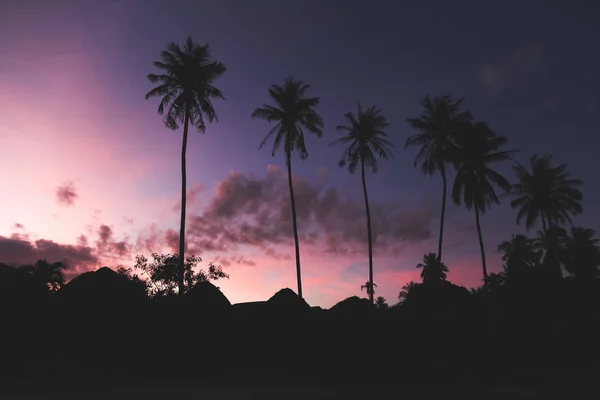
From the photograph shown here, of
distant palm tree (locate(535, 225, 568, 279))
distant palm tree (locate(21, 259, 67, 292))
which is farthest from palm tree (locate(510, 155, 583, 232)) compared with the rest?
distant palm tree (locate(21, 259, 67, 292))

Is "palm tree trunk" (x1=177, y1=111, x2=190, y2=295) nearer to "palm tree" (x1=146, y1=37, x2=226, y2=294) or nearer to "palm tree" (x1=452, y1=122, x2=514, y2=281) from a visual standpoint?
"palm tree" (x1=146, y1=37, x2=226, y2=294)

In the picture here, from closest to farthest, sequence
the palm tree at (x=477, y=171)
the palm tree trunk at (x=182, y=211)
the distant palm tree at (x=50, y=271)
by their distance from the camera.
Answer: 1. the palm tree trunk at (x=182, y=211)
2. the palm tree at (x=477, y=171)
3. the distant palm tree at (x=50, y=271)

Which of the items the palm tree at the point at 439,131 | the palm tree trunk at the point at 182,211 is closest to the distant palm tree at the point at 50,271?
the palm tree trunk at the point at 182,211

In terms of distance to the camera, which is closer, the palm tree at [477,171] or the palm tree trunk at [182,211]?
the palm tree trunk at [182,211]

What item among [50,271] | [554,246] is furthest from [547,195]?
[50,271]

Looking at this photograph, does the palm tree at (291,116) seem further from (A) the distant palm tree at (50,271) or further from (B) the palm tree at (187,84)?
(A) the distant palm tree at (50,271)

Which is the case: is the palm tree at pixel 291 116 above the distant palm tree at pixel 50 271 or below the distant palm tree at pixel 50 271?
above

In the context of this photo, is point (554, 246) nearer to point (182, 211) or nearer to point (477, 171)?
point (477, 171)

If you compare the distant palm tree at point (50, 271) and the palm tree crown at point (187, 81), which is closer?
the palm tree crown at point (187, 81)

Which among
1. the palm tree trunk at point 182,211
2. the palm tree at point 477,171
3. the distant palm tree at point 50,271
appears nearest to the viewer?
the palm tree trunk at point 182,211

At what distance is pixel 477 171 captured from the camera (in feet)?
111

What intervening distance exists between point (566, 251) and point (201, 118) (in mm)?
39701

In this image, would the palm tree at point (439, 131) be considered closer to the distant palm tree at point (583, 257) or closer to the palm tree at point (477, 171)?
the palm tree at point (477, 171)

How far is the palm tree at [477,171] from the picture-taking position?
33.4 m
